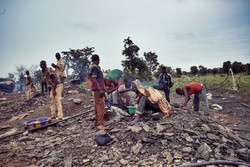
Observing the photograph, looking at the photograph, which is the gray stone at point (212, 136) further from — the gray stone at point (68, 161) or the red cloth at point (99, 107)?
the gray stone at point (68, 161)

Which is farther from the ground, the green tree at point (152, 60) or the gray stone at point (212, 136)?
the green tree at point (152, 60)

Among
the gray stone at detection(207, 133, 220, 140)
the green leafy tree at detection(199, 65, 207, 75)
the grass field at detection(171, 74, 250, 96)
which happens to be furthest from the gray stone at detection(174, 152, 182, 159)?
the green leafy tree at detection(199, 65, 207, 75)

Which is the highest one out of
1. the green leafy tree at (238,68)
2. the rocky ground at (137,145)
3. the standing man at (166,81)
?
the green leafy tree at (238,68)

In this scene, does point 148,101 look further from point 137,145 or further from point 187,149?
point 187,149

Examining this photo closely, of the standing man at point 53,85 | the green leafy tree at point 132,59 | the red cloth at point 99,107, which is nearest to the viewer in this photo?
the red cloth at point 99,107

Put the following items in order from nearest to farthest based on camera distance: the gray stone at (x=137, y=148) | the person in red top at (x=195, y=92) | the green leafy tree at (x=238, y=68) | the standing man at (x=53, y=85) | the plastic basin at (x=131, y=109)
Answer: the gray stone at (x=137, y=148) → the plastic basin at (x=131, y=109) → the person in red top at (x=195, y=92) → the standing man at (x=53, y=85) → the green leafy tree at (x=238, y=68)

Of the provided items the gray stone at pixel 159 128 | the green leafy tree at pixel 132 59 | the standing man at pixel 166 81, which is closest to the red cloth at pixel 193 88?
the standing man at pixel 166 81

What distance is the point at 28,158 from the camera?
3.70m

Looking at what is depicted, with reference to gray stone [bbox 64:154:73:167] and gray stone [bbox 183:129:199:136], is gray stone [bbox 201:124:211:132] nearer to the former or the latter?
gray stone [bbox 183:129:199:136]

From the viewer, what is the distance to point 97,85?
4613 mm

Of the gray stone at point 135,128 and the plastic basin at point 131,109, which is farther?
the plastic basin at point 131,109

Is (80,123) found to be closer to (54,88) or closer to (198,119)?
(54,88)

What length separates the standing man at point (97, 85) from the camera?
462 cm

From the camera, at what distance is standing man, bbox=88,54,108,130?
4621mm
